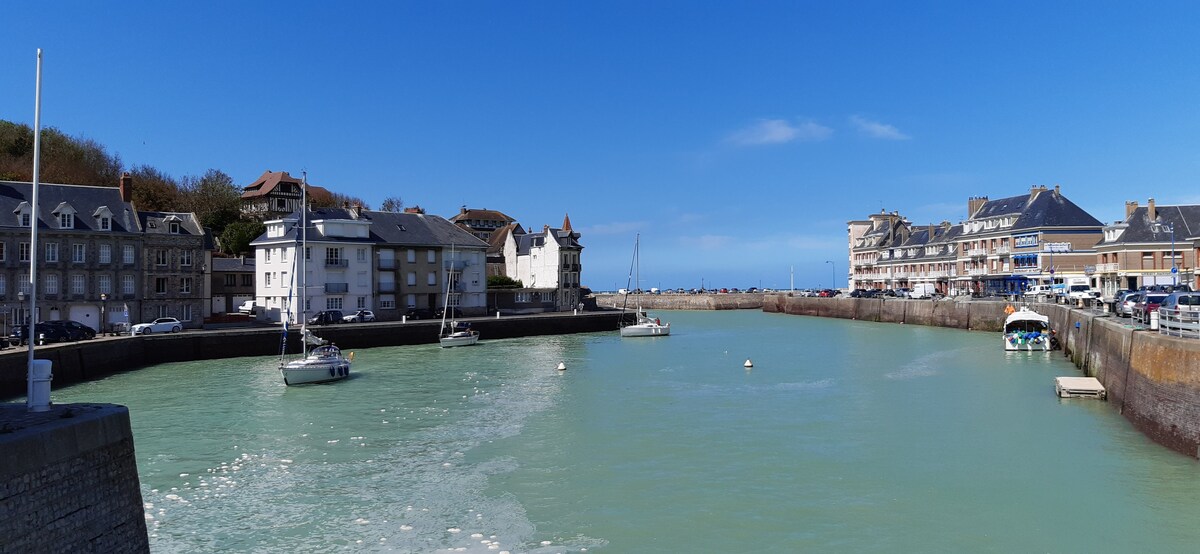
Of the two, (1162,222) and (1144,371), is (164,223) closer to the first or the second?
(1144,371)

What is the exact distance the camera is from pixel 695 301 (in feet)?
427

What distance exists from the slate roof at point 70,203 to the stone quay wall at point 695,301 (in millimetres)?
76511

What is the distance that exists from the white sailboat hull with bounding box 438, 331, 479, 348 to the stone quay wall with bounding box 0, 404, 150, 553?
4433 centimetres

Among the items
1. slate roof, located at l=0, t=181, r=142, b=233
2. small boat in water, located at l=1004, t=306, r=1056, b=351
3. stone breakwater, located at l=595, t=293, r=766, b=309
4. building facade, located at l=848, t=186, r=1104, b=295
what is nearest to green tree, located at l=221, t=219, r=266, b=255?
slate roof, located at l=0, t=181, r=142, b=233

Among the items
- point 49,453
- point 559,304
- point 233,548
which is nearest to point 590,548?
point 233,548

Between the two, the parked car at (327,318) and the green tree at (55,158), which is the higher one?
the green tree at (55,158)

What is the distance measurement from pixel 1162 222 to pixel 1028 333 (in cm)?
2418

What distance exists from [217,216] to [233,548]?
269 ft

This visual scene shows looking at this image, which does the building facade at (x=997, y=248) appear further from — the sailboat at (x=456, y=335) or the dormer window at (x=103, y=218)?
the dormer window at (x=103, y=218)

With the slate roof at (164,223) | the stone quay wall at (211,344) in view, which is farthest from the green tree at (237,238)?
the stone quay wall at (211,344)

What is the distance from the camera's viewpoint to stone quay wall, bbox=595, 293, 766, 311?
126644mm

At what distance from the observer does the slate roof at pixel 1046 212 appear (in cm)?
8206

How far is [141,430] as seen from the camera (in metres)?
26.0

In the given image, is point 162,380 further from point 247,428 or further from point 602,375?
point 602,375
